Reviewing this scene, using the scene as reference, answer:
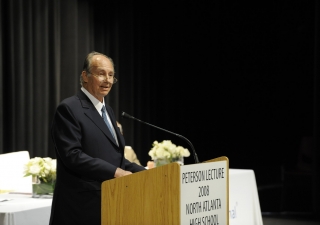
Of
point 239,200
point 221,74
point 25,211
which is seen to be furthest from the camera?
point 221,74

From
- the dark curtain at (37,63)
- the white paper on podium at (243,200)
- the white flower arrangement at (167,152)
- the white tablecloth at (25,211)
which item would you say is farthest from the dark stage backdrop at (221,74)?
the white tablecloth at (25,211)

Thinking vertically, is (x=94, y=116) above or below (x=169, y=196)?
above

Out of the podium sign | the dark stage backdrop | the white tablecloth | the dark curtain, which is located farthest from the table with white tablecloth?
the dark stage backdrop

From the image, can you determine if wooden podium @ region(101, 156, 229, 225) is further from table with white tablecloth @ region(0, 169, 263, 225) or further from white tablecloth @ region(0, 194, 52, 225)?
table with white tablecloth @ region(0, 169, 263, 225)

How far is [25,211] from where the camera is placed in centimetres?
309

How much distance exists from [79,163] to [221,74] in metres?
5.43

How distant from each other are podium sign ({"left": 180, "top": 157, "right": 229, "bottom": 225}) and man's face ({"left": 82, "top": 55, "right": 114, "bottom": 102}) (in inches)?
26.8

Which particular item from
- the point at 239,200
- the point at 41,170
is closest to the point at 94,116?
the point at 41,170

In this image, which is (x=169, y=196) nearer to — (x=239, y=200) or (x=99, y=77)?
(x=99, y=77)

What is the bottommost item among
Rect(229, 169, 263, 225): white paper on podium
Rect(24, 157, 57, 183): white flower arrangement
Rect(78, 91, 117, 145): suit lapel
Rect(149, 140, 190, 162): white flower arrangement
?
Rect(229, 169, 263, 225): white paper on podium

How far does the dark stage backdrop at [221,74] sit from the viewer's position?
724 cm

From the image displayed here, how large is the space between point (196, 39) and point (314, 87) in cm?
166

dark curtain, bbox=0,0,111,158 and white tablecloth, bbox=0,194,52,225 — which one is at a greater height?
dark curtain, bbox=0,0,111,158

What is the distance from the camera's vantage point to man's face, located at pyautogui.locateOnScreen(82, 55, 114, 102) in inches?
112
